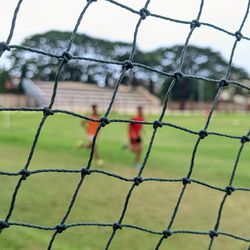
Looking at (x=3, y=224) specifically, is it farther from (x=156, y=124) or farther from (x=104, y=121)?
(x=156, y=124)

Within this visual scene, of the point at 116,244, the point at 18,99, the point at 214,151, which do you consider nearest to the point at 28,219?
the point at 116,244

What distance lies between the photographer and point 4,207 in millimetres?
3266

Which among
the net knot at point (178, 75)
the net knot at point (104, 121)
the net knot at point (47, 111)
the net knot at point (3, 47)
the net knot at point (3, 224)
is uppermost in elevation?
the net knot at point (3, 47)

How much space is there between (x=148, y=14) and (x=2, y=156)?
17.5 feet

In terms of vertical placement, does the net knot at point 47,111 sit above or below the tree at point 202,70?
above

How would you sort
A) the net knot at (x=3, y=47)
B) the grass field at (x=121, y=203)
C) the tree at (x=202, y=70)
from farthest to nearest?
1. the tree at (x=202, y=70)
2. the grass field at (x=121, y=203)
3. the net knot at (x=3, y=47)

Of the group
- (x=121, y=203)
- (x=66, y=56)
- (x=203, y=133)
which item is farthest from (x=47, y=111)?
(x=121, y=203)

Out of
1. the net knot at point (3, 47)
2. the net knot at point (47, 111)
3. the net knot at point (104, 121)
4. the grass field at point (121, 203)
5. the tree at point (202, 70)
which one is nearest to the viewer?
the net knot at point (3, 47)

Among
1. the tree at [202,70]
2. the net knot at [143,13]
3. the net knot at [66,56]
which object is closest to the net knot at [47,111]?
the net knot at [66,56]

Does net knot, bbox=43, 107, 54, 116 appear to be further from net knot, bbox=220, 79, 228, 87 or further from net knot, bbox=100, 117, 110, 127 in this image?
net knot, bbox=220, 79, 228, 87

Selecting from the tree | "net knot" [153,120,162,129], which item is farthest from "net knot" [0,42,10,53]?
the tree

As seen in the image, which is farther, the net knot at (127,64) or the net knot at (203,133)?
the net knot at (203,133)

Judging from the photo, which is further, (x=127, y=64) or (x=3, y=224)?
(x=127, y=64)

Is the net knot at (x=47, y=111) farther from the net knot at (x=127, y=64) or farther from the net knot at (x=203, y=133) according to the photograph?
the net knot at (x=203, y=133)
